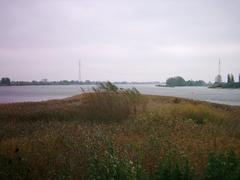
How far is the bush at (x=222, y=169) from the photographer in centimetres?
555

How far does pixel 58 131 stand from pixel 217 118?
8.18 meters

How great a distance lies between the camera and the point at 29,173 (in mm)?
6207

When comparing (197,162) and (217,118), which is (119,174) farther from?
(217,118)

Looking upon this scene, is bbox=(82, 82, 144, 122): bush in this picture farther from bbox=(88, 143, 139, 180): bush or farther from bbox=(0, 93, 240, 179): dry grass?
bbox=(88, 143, 139, 180): bush

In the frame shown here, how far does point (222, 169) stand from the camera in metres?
5.61

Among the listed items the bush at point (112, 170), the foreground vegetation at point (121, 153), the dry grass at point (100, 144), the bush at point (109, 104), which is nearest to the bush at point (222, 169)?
the foreground vegetation at point (121, 153)

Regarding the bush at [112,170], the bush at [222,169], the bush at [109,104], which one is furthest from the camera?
the bush at [109,104]

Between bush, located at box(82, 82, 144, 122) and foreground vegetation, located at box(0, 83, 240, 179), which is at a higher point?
bush, located at box(82, 82, 144, 122)

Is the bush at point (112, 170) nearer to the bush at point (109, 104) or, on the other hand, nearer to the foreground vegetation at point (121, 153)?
the foreground vegetation at point (121, 153)

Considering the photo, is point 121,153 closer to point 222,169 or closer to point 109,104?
point 222,169

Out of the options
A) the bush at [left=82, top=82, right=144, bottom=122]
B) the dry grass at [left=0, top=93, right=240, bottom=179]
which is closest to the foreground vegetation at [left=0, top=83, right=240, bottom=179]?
the dry grass at [left=0, top=93, right=240, bottom=179]

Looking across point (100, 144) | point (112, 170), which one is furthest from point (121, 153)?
point (112, 170)

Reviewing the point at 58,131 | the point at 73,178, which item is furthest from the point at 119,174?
the point at 58,131

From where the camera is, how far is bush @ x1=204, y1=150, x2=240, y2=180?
5547 millimetres
